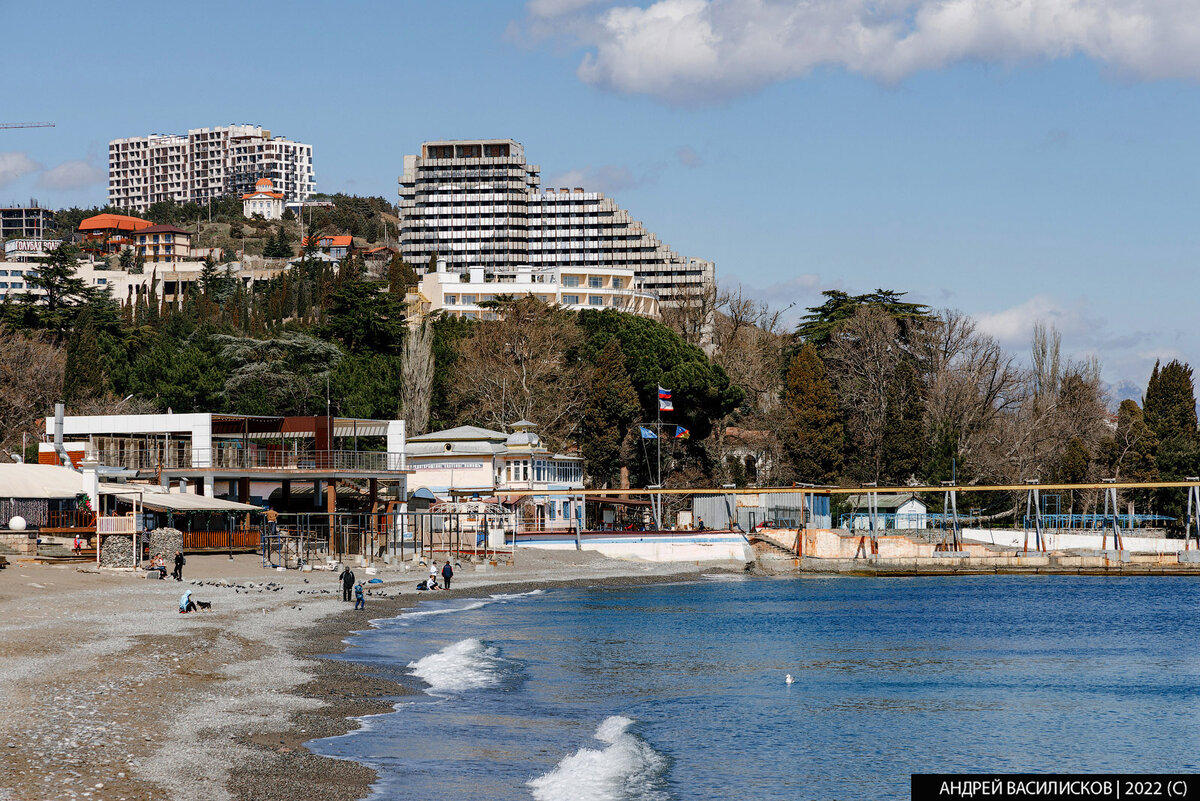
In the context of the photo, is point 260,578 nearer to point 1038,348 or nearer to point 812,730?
point 812,730

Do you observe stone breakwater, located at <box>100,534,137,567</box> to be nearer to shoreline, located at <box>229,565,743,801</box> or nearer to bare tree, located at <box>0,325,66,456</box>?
shoreline, located at <box>229,565,743,801</box>

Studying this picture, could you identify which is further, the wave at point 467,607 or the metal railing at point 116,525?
the metal railing at point 116,525

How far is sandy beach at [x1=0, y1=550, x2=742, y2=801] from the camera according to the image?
18.5 meters

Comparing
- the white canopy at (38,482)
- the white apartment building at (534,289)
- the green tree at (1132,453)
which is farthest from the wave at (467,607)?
the white apartment building at (534,289)

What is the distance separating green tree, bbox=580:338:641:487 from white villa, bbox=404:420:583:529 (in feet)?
27.2

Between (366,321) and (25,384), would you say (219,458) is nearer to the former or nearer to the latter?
(25,384)

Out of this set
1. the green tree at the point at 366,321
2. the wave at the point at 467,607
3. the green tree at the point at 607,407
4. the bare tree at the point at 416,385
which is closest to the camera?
Result: the wave at the point at 467,607

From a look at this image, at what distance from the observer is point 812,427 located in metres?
103

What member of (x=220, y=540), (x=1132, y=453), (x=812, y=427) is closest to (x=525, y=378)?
(x=812, y=427)

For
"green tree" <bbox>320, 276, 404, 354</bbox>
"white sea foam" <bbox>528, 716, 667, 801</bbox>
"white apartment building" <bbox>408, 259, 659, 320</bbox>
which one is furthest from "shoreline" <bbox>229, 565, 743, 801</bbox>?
"white apartment building" <bbox>408, 259, 659, 320</bbox>

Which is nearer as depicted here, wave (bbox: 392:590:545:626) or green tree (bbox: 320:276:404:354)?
wave (bbox: 392:590:545:626)

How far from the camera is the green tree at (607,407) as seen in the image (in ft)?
326

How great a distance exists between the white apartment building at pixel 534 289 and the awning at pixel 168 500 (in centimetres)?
9263

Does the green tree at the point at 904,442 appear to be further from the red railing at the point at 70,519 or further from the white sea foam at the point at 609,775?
the white sea foam at the point at 609,775
